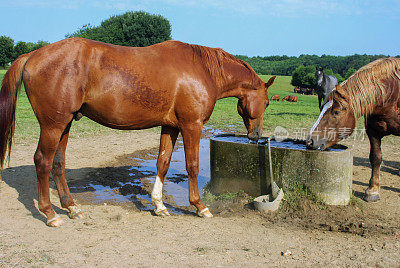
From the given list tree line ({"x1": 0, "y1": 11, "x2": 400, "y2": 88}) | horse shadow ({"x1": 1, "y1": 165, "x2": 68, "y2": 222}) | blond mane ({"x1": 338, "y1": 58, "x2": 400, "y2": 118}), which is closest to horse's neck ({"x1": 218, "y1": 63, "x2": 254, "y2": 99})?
blond mane ({"x1": 338, "y1": 58, "x2": 400, "y2": 118})

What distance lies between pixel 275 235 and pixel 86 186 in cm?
342

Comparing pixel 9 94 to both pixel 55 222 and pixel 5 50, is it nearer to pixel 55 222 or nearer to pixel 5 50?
pixel 55 222

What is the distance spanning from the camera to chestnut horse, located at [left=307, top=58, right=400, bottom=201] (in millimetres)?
4594

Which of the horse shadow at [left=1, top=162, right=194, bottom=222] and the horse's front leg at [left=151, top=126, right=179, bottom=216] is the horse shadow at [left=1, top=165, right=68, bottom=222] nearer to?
the horse shadow at [left=1, top=162, right=194, bottom=222]

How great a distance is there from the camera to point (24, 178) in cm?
580

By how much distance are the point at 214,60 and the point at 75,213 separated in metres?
2.77

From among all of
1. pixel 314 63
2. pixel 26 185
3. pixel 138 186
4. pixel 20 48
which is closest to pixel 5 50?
pixel 20 48

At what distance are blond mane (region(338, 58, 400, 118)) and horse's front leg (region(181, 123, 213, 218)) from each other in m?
2.21

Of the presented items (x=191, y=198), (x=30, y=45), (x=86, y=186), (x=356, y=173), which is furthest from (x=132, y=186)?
(x=30, y=45)

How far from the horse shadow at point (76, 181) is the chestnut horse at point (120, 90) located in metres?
0.45

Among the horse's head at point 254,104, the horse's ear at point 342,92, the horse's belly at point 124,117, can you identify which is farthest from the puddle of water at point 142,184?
the horse's belly at point 124,117

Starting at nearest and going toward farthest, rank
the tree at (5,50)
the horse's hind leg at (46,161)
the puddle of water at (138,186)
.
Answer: the horse's hind leg at (46,161) < the puddle of water at (138,186) < the tree at (5,50)

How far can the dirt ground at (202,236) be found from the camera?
3150mm

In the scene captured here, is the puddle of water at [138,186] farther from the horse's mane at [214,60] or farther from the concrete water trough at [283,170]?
the horse's mane at [214,60]
